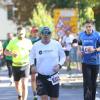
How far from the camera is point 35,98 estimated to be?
15.4 m

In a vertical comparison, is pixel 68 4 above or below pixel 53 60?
above

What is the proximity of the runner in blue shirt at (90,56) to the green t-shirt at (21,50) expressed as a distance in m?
2.11

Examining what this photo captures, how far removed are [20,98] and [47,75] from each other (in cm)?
345

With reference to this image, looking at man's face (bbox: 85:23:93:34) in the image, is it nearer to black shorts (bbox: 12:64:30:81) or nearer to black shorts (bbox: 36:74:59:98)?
black shorts (bbox: 36:74:59:98)

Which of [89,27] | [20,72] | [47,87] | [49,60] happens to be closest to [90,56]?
[89,27]

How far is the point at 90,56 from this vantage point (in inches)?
508

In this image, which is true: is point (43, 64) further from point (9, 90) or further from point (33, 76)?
point (9, 90)

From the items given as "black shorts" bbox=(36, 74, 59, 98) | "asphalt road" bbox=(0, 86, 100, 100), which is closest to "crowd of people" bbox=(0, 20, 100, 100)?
"black shorts" bbox=(36, 74, 59, 98)

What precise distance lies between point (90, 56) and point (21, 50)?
2450mm

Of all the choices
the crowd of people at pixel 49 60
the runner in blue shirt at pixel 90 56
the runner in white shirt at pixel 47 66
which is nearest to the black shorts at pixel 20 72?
the crowd of people at pixel 49 60

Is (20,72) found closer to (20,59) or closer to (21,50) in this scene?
(20,59)

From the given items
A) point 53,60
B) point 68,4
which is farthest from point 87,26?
point 68,4

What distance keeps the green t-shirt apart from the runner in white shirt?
3.16m

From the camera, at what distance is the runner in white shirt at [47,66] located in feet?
37.2
